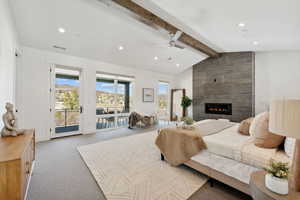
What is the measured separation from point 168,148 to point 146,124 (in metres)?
3.76

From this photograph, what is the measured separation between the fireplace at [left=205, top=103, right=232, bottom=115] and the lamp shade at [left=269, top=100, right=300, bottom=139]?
5848 millimetres

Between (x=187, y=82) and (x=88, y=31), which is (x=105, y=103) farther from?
(x=187, y=82)

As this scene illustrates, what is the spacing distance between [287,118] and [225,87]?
605 cm

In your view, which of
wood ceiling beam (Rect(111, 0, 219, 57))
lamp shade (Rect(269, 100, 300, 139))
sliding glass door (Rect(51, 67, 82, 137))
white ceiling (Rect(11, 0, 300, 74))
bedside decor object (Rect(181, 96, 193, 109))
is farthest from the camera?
bedside decor object (Rect(181, 96, 193, 109))

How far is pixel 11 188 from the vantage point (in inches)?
44.1

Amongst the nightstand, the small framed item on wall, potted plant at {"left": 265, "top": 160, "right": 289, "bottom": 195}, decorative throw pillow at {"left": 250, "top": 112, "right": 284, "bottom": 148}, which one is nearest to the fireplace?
the small framed item on wall

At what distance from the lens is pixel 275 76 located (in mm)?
5328

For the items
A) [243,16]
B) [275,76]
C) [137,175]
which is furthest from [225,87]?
[137,175]

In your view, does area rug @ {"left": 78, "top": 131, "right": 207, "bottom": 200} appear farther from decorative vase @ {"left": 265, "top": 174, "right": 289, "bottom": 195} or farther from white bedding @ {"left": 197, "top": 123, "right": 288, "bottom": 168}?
decorative vase @ {"left": 265, "top": 174, "right": 289, "bottom": 195}

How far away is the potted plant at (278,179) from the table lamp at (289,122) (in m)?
0.07

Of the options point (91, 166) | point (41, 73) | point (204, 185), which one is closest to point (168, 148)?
point (204, 185)

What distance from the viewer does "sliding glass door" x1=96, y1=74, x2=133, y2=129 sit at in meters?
5.45

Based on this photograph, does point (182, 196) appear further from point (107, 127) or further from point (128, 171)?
point (107, 127)

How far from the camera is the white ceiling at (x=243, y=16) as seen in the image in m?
2.49
